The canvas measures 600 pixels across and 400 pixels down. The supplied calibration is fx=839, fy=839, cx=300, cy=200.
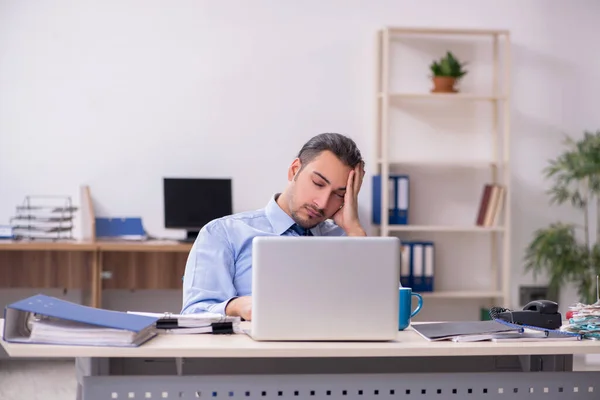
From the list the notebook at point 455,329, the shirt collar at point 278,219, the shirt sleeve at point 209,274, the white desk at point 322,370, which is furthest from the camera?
the shirt collar at point 278,219

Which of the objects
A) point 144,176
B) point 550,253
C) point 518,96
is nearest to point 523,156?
point 518,96

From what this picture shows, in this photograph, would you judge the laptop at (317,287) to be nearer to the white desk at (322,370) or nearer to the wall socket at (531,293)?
the white desk at (322,370)

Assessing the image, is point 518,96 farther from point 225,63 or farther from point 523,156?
point 225,63

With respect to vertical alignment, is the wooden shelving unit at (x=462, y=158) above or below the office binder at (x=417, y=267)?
above

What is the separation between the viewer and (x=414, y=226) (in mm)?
5102

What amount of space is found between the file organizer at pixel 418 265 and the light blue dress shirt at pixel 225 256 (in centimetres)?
236

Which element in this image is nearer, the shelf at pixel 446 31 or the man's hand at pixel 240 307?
the man's hand at pixel 240 307

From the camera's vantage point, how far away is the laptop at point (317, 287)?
1.81m

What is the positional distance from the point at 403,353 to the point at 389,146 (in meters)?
3.65

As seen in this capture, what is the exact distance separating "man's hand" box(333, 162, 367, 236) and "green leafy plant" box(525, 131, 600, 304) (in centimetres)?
271

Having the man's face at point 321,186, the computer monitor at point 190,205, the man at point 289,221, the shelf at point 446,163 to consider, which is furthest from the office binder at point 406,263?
the man's face at point 321,186

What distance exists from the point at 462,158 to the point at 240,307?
344 centimetres

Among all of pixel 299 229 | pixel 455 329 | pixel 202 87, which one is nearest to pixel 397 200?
pixel 202 87

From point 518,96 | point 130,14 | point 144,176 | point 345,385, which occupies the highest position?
point 130,14
